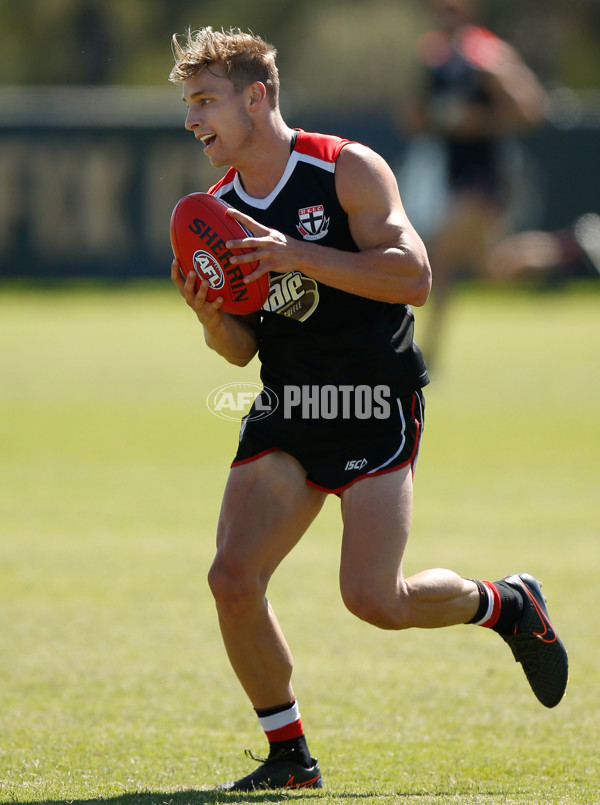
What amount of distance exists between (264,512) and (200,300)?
68 centimetres

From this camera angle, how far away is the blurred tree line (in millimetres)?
44312

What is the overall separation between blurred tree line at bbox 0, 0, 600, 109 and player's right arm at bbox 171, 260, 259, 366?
4006 cm

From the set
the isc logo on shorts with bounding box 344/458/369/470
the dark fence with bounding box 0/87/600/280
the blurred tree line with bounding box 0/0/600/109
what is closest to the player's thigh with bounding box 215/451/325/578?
the isc logo on shorts with bounding box 344/458/369/470

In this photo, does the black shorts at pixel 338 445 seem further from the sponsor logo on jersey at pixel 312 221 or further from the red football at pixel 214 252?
the sponsor logo on jersey at pixel 312 221

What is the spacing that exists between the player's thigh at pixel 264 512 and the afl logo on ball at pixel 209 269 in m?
0.57

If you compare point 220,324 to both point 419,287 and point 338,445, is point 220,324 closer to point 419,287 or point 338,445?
point 338,445

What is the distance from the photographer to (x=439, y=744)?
400 centimetres

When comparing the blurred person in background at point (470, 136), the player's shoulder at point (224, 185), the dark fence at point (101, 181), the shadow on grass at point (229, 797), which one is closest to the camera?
the shadow on grass at point (229, 797)

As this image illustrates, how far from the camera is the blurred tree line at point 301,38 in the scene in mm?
44312

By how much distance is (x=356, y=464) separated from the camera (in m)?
3.87

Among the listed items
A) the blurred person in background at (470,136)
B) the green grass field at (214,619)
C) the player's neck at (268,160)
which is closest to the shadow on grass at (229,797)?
the green grass field at (214,619)

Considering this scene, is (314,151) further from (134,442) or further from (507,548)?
(134,442)

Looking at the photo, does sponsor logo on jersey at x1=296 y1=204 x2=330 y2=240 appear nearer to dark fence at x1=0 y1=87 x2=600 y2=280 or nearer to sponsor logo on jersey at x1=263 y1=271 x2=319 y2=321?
sponsor logo on jersey at x1=263 y1=271 x2=319 y2=321

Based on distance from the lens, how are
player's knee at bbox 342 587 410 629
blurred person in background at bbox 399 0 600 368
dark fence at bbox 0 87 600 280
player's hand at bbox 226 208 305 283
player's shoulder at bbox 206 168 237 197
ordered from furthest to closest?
dark fence at bbox 0 87 600 280
blurred person in background at bbox 399 0 600 368
player's shoulder at bbox 206 168 237 197
player's knee at bbox 342 587 410 629
player's hand at bbox 226 208 305 283
